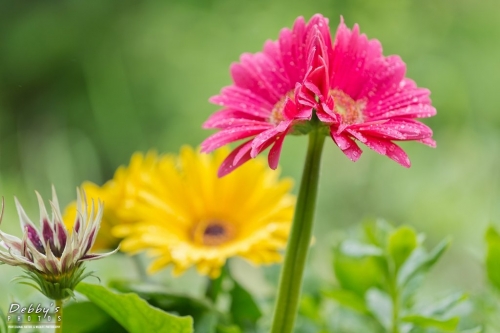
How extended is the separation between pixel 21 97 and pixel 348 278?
1.25 m

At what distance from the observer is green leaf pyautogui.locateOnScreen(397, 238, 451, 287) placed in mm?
344

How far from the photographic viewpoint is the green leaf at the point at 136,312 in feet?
0.93

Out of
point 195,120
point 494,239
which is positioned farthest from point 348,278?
point 195,120

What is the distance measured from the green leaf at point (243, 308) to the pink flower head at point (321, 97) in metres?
0.13

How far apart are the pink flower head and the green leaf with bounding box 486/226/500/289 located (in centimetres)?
12

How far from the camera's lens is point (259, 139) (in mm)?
255

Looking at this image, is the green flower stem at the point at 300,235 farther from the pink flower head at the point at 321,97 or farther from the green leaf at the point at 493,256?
the green leaf at the point at 493,256

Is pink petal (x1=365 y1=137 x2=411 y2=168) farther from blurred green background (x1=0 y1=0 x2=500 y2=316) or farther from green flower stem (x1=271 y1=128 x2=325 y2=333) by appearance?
blurred green background (x1=0 y1=0 x2=500 y2=316)

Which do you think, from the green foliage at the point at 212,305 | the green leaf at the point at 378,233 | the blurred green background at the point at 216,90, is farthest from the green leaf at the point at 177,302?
the blurred green background at the point at 216,90

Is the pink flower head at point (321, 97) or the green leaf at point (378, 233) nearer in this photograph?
the pink flower head at point (321, 97)

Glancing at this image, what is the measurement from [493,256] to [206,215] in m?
0.20

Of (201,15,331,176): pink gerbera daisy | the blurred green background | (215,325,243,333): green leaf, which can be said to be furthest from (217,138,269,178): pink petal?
the blurred green background

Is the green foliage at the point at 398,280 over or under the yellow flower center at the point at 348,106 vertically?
under

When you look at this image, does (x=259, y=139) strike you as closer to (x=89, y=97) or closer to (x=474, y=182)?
(x=474, y=182)
